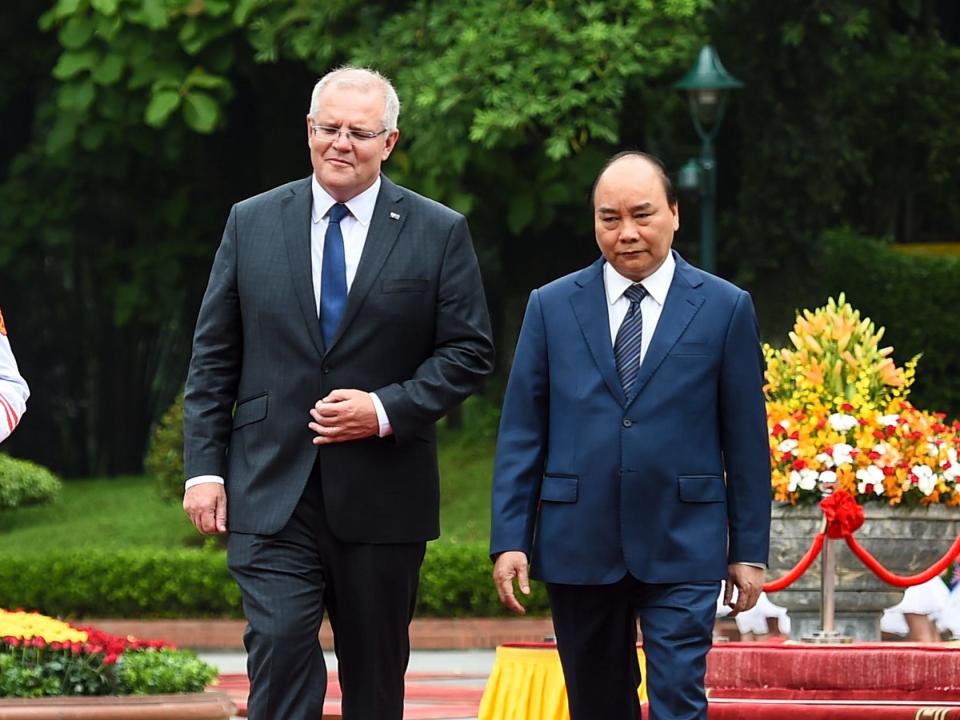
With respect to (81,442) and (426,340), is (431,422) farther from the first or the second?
(81,442)

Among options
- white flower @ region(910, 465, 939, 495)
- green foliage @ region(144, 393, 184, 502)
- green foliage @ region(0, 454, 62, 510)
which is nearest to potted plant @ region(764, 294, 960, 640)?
white flower @ region(910, 465, 939, 495)

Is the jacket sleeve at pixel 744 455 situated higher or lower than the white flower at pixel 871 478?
higher

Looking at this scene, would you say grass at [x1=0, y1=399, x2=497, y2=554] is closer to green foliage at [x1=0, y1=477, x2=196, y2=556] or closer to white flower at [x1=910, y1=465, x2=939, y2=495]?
green foliage at [x1=0, y1=477, x2=196, y2=556]

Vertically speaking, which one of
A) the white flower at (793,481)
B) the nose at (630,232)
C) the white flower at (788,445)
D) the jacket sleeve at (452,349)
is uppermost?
the nose at (630,232)

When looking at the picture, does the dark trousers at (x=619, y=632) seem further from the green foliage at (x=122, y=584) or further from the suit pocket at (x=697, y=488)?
the green foliage at (x=122, y=584)

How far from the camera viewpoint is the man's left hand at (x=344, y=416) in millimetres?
5422

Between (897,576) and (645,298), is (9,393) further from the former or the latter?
(897,576)

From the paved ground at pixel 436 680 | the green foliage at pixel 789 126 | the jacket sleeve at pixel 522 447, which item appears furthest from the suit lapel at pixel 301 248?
the green foliage at pixel 789 126

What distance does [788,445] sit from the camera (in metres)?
8.28

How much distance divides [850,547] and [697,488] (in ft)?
8.57

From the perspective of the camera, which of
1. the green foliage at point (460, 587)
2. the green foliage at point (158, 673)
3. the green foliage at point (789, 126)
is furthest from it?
the green foliage at point (789, 126)

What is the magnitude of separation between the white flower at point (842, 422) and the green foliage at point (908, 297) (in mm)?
12177

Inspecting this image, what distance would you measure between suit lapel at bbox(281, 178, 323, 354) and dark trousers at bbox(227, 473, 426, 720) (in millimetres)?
412

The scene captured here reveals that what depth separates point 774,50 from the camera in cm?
1797
